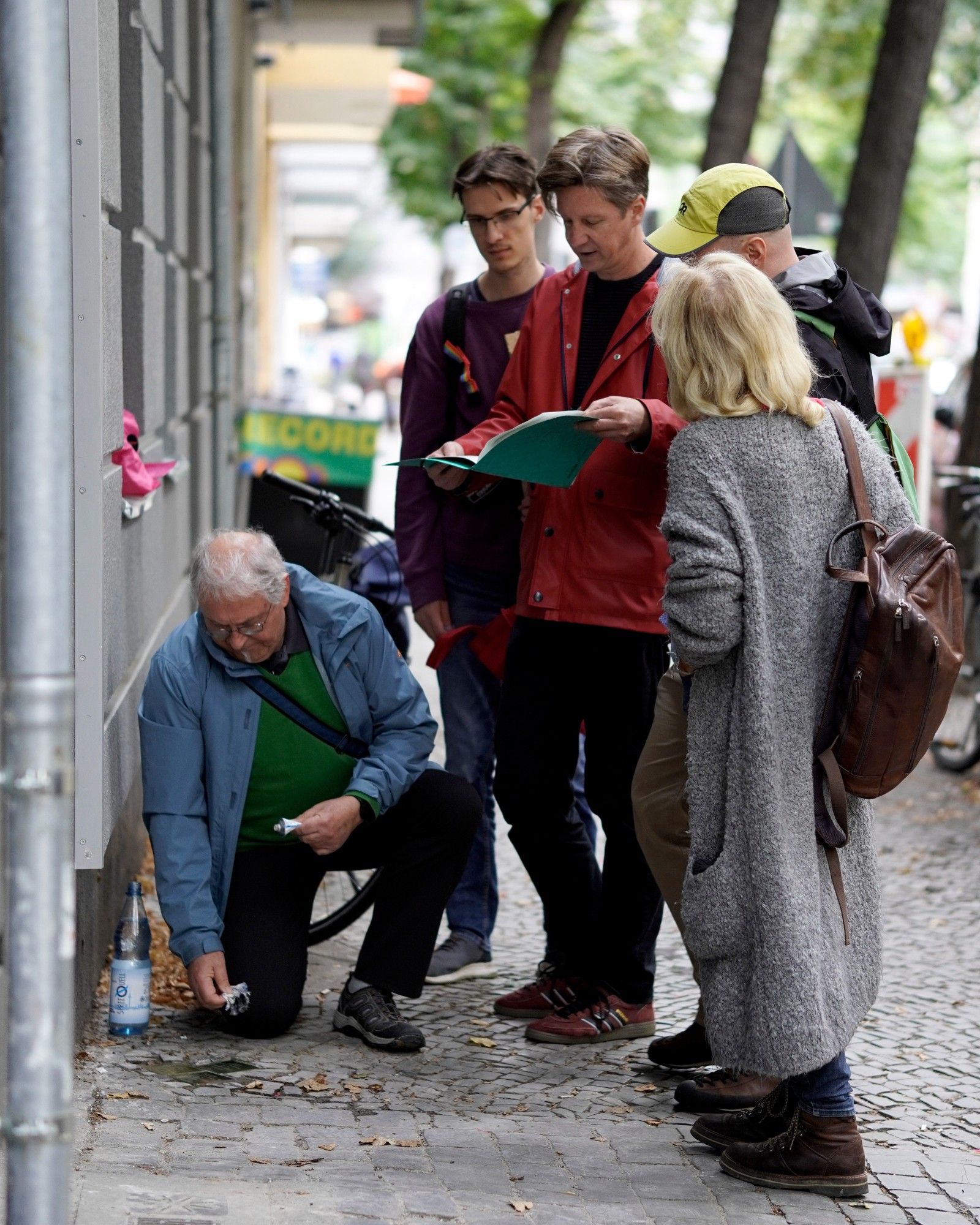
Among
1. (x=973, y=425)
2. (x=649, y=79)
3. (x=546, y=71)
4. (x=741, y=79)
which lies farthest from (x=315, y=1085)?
(x=649, y=79)

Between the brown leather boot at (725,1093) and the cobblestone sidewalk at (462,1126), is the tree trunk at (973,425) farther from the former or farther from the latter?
the brown leather boot at (725,1093)

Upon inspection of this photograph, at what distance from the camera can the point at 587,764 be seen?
4527mm

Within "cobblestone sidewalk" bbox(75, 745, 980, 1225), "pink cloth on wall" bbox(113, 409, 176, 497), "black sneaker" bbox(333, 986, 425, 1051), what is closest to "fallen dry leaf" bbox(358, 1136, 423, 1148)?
"cobblestone sidewalk" bbox(75, 745, 980, 1225)

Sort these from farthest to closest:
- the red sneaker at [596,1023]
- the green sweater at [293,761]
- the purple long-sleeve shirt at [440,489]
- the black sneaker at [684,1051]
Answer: the purple long-sleeve shirt at [440,489] → the red sneaker at [596,1023] → the green sweater at [293,761] → the black sneaker at [684,1051]

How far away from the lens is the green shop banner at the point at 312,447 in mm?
9773

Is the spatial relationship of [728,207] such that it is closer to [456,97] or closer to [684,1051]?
[684,1051]

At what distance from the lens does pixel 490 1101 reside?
415cm

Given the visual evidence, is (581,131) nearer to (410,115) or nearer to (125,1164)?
(125,1164)

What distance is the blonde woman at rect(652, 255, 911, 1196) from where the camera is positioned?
344 centimetres

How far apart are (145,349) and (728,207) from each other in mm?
2402

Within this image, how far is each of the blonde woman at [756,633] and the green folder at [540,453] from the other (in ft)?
1.39

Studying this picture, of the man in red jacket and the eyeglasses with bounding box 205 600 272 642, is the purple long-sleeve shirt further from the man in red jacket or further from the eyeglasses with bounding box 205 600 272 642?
the eyeglasses with bounding box 205 600 272 642

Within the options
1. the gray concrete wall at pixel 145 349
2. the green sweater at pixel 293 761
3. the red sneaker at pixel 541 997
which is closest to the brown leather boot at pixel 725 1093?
the red sneaker at pixel 541 997

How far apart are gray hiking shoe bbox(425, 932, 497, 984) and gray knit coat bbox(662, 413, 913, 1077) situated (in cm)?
166
